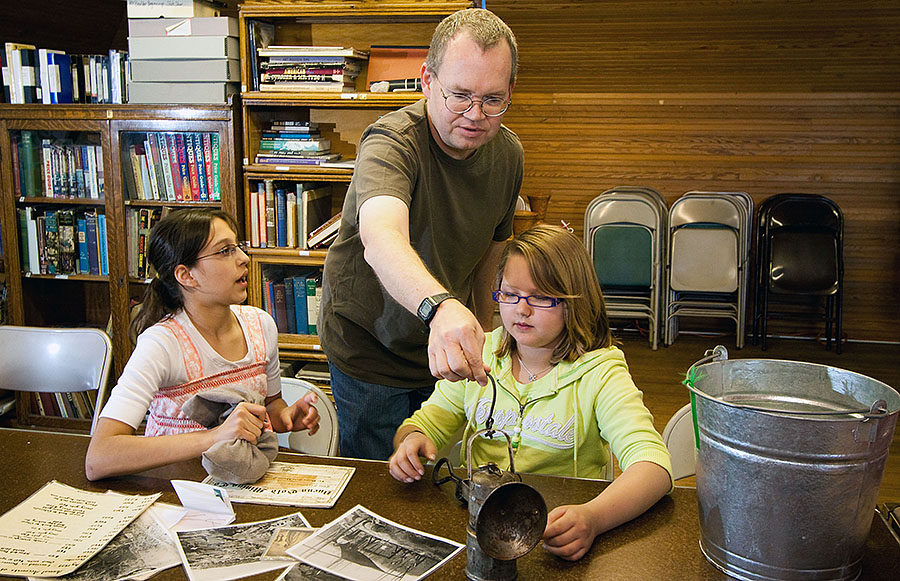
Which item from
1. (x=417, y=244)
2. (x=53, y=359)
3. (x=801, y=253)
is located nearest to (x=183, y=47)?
(x=53, y=359)

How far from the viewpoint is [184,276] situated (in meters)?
1.83

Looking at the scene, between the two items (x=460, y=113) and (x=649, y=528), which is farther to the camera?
(x=460, y=113)

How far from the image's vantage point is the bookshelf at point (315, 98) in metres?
3.17

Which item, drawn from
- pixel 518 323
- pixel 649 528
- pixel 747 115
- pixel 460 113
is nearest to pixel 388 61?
pixel 460 113

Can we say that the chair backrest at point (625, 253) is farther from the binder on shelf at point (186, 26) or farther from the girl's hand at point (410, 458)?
the girl's hand at point (410, 458)

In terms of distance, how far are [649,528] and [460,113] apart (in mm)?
829

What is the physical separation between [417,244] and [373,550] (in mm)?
790

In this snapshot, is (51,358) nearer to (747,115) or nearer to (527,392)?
(527,392)

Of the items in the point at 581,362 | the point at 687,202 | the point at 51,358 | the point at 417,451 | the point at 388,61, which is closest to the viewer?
the point at 417,451

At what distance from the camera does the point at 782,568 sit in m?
1.00

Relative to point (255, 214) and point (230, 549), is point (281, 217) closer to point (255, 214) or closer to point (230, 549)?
point (255, 214)

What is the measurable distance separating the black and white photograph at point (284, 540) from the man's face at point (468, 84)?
2.66 feet

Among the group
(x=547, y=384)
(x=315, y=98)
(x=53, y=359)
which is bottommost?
(x=53, y=359)

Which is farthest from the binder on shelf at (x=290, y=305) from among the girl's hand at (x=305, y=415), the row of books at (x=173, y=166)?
the girl's hand at (x=305, y=415)
